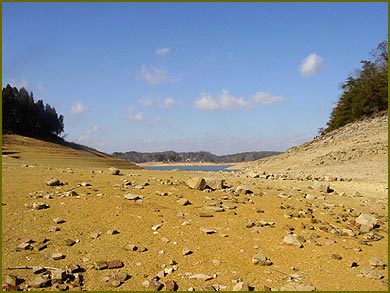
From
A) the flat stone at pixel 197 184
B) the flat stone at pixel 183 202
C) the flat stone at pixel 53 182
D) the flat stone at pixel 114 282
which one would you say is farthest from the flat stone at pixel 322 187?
the flat stone at pixel 114 282

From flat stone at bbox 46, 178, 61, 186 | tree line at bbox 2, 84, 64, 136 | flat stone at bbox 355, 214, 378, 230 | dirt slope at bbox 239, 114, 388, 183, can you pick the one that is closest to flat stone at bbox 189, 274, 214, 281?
flat stone at bbox 355, 214, 378, 230

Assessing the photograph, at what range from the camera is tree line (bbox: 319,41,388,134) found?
36719mm

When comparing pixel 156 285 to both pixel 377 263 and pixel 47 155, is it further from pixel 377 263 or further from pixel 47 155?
pixel 47 155

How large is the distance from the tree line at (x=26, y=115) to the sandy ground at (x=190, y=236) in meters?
47.6

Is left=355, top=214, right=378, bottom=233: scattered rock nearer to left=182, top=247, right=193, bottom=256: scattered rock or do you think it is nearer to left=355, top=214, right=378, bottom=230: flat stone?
left=355, top=214, right=378, bottom=230: flat stone

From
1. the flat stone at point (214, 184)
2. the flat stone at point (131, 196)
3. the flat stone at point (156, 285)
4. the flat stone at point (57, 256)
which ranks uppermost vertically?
the flat stone at point (214, 184)

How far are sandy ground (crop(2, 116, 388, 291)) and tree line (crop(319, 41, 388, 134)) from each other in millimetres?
31500

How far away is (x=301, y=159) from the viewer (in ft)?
90.4

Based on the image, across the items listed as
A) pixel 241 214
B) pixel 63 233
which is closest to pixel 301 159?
pixel 241 214

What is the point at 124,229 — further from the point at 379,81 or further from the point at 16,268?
the point at 379,81

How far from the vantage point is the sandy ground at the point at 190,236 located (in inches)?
188

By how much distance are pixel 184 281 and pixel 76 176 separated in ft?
18.7

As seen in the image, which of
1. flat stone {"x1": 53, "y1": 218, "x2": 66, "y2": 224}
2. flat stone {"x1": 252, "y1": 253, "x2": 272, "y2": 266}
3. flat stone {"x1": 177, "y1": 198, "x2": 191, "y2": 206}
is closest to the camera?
flat stone {"x1": 252, "y1": 253, "x2": 272, "y2": 266}

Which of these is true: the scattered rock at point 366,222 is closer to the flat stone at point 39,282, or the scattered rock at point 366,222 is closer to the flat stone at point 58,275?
the flat stone at point 58,275
